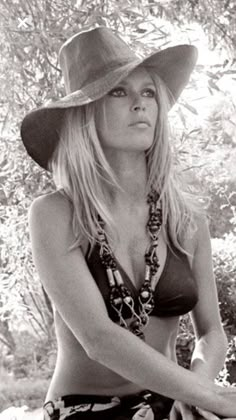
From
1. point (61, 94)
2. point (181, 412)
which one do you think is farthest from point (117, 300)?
point (61, 94)

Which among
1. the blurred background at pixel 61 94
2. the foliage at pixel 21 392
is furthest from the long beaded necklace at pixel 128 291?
the foliage at pixel 21 392

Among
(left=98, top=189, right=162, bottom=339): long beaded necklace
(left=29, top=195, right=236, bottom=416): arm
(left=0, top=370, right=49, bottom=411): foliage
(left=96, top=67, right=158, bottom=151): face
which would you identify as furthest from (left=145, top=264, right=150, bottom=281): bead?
(left=0, top=370, right=49, bottom=411): foliage

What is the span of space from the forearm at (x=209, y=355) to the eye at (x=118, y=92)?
0.51 metres

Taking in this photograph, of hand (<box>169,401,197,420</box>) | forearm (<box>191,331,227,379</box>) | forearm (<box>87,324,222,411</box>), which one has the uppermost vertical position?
forearm (<box>87,324,222,411</box>)

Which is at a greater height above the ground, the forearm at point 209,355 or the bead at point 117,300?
the bead at point 117,300

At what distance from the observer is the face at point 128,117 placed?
1.39 m

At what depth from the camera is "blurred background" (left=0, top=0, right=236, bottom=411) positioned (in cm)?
245

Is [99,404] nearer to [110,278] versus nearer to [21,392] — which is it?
[110,278]

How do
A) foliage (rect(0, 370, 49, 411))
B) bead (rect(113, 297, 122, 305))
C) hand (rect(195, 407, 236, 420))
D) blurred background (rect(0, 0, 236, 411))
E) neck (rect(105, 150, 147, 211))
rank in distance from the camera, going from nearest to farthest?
hand (rect(195, 407, 236, 420)), bead (rect(113, 297, 122, 305)), neck (rect(105, 150, 147, 211)), blurred background (rect(0, 0, 236, 411)), foliage (rect(0, 370, 49, 411))

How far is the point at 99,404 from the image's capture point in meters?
1.35

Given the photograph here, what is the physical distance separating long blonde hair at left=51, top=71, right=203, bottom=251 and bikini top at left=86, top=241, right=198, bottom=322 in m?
0.04

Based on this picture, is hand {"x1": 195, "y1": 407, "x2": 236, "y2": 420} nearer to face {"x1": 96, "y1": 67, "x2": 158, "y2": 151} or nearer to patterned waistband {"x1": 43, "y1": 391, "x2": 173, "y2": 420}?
patterned waistband {"x1": 43, "y1": 391, "x2": 173, "y2": 420}

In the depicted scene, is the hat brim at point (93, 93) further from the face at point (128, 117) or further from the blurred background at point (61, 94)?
the blurred background at point (61, 94)

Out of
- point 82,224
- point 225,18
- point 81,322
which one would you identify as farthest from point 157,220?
point 225,18
